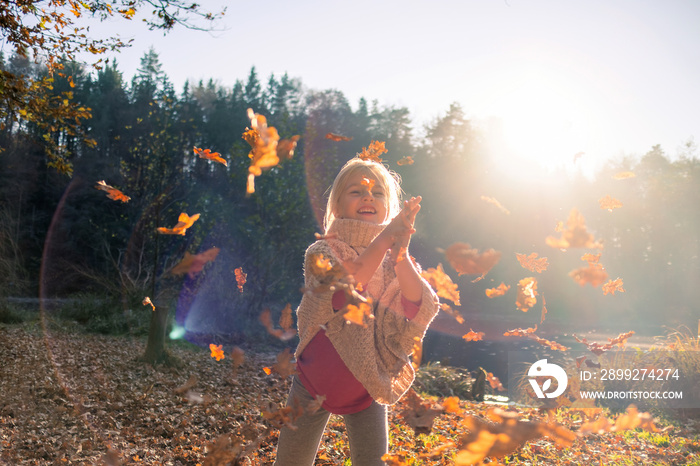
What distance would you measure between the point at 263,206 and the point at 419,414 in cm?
810

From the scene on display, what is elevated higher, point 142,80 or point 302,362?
point 142,80

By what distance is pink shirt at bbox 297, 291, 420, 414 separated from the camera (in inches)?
68.0

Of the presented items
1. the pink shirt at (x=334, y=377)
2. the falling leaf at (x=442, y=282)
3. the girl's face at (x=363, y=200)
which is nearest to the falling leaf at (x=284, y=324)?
the pink shirt at (x=334, y=377)

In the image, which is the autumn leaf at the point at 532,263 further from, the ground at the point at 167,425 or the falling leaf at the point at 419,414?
the ground at the point at 167,425

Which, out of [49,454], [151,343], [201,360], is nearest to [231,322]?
[201,360]

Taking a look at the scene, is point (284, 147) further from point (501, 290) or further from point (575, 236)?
point (501, 290)

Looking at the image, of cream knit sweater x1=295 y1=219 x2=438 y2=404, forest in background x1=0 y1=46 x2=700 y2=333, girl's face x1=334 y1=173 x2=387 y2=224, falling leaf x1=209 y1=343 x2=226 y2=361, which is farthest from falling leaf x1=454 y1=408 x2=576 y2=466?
forest in background x1=0 y1=46 x2=700 y2=333

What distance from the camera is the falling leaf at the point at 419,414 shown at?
1564 mm

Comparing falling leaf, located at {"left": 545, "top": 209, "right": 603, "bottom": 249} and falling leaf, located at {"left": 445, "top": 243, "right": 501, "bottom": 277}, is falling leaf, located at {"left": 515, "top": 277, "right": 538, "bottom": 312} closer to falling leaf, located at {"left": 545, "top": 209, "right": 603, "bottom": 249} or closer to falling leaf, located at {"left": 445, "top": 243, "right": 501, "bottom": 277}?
falling leaf, located at {"left": 445, "top": 243, "right": 501, "bottom": 277}

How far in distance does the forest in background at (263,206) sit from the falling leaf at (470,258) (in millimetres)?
2751

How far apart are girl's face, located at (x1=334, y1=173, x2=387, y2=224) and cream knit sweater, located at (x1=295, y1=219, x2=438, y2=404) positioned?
0.22 feet

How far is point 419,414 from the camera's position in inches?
63.4

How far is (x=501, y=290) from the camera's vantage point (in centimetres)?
195

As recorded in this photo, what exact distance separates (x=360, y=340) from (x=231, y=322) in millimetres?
7698
